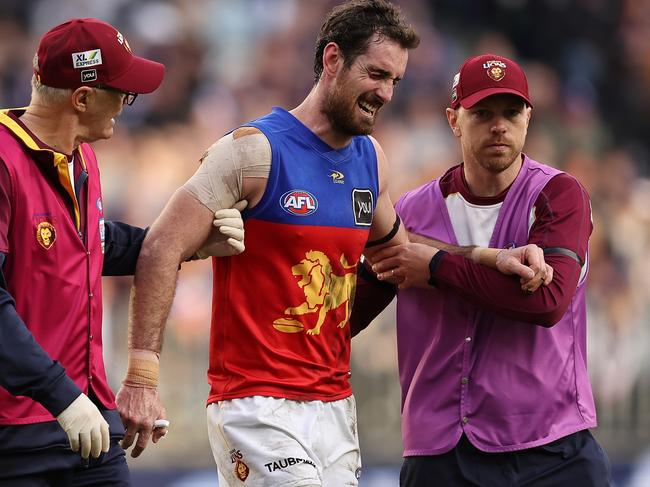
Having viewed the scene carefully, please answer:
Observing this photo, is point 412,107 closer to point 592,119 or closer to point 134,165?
point 592,119

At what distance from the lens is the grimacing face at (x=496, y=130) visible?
5156mm

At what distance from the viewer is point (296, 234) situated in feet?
15.5

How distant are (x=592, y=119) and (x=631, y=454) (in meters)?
3.89

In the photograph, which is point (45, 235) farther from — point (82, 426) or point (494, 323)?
point (494, 323)

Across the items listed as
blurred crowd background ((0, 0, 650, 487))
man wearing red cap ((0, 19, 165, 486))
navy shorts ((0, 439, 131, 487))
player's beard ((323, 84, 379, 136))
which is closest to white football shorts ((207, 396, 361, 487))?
man wearing red cap ((0, 19, 165, 486))

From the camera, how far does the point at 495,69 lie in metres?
5.20

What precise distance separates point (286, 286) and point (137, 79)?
0.93 meters

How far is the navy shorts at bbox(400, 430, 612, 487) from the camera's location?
5.03 meters

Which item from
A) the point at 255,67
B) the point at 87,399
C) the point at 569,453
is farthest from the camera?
the point at 255,67

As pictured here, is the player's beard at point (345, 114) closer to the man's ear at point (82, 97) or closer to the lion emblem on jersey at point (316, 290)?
the lion emblem on jersey at point (316, 290)

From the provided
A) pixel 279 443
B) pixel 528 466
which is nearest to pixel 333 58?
pixel 279 443

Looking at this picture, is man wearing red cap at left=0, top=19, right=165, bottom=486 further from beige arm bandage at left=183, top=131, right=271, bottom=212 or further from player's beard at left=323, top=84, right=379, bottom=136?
player's beard at left=323, top=84, right=379, bottom=136

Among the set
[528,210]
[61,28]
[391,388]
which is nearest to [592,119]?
[391,388]

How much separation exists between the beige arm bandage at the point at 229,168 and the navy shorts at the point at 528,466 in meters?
1.39
